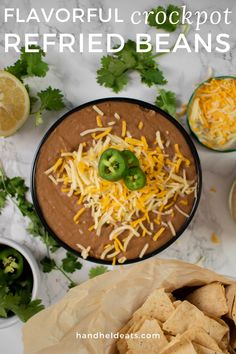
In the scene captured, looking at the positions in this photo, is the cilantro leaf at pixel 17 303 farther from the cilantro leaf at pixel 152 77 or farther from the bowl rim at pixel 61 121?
the cilantro leaf at pixel 152 77

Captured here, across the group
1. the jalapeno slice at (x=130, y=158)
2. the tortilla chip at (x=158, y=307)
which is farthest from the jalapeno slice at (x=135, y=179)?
the tortilla chip at (x=158, y=307)

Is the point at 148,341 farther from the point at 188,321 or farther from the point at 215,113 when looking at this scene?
the point at 215,113

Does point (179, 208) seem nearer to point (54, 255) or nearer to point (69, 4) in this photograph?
point (54, 255)

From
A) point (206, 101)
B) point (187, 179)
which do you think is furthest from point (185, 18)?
point (187, 179)

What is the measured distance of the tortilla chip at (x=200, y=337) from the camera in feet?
6.40

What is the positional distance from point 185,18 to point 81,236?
1131 mm

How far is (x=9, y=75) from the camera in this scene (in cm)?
247

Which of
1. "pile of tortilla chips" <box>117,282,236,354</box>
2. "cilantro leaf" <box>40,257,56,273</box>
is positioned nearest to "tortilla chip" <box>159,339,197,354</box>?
"pile of tortilla chips" <box>117,282,236,354</box>

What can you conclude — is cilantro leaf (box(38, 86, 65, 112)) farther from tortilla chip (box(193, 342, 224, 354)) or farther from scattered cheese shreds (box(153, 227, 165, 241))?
tortilla chip (box(193, 342, 224, 354))

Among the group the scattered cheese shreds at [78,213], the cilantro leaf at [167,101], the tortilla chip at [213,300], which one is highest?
the cilantro leaf at [167,101]

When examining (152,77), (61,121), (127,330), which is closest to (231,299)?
(127,330)

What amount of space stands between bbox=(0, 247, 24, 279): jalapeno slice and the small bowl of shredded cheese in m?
0.94

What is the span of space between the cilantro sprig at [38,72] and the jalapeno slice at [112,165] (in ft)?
1.51

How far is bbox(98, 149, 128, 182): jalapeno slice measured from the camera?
221 cm
